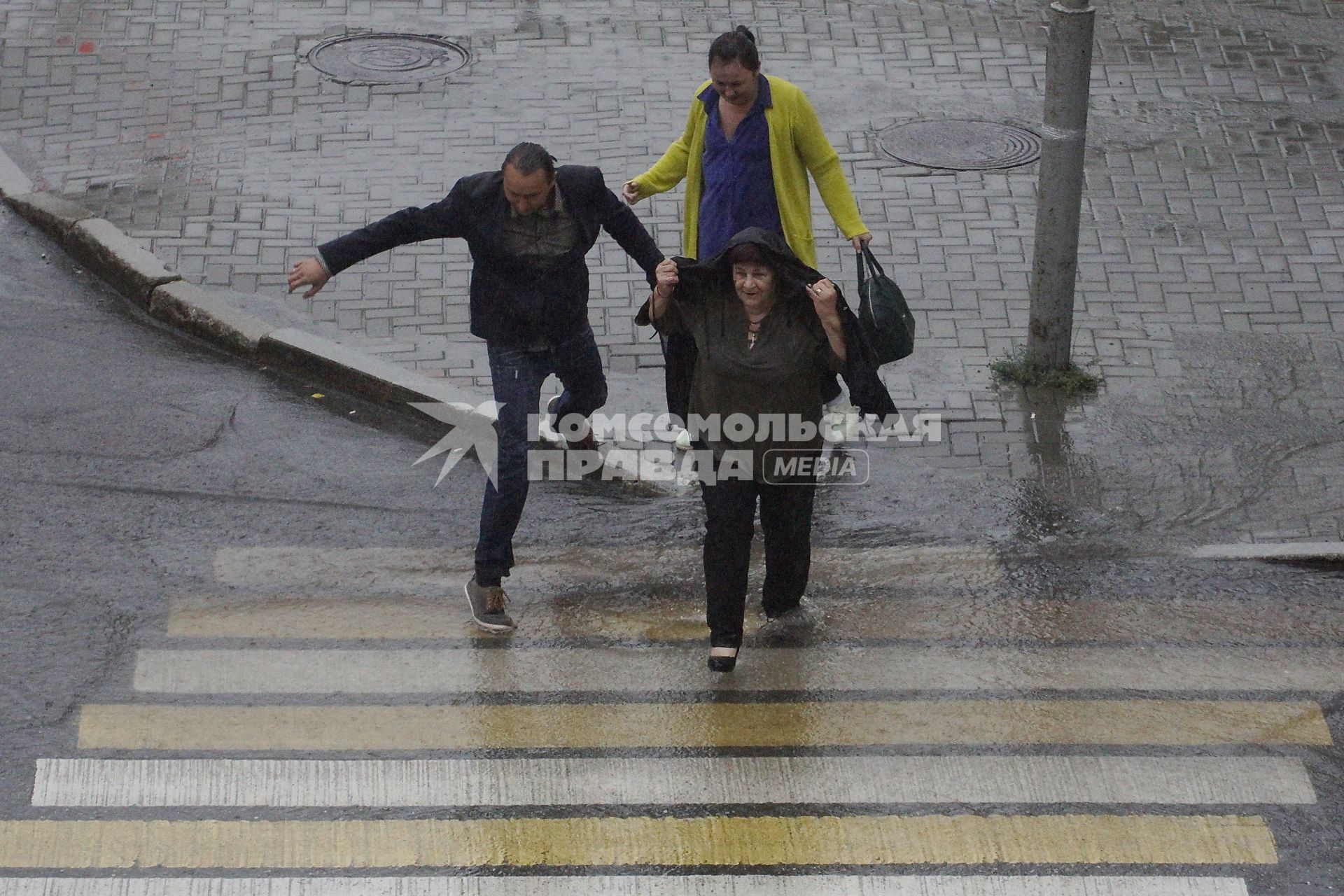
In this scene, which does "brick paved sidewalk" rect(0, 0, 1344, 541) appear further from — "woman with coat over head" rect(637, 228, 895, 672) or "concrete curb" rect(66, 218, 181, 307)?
"woman with coat over head" rect(637, 228, 895, 672)

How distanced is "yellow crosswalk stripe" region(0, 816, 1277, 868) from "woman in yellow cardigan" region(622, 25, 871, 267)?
2.57 m

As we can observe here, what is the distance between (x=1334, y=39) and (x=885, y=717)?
891cm

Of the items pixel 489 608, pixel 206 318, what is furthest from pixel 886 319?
pixel 206 318

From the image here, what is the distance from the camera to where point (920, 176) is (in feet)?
35.0

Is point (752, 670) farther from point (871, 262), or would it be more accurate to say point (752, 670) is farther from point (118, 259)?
point (118, 259)

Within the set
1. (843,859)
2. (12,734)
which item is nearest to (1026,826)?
(843,859)

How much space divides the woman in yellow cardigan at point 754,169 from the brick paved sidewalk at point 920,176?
1392 mm

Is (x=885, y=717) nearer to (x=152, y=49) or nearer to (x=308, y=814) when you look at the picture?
(x=308, y=814)

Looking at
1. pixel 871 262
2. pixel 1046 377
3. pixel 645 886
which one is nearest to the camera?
pixel 645 886

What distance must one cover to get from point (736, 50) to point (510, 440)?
5.86ft

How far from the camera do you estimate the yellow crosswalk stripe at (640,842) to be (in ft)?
17.0

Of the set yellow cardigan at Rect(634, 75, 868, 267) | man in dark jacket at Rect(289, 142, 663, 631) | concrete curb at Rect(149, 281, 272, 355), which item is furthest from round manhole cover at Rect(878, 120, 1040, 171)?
man in dark jacket at Rect(289, 142, 663, 631)

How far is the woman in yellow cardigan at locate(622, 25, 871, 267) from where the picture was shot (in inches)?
276

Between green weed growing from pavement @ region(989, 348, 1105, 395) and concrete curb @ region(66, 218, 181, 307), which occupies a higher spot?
green weed growing from pavement @ region(989, 348, 1105, 395)
